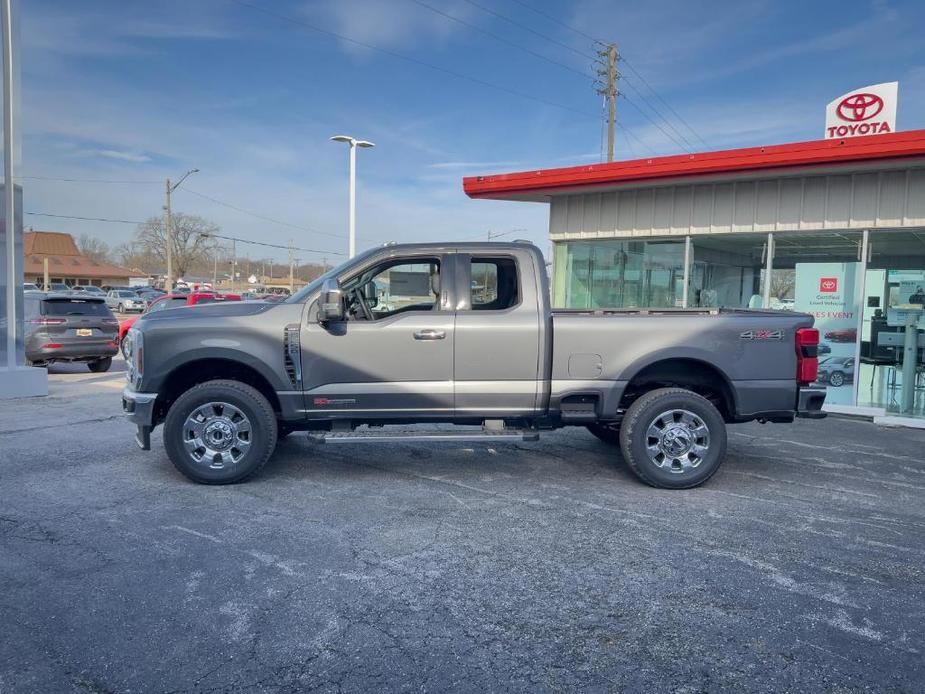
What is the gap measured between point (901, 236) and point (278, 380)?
859 centimetres

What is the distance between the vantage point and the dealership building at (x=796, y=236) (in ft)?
31.2

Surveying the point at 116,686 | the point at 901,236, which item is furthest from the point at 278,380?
the point at 901,236

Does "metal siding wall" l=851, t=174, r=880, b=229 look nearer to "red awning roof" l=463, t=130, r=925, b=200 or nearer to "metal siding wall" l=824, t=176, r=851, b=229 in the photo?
"metal siding wall" l=824, t=176, r=851, b=229

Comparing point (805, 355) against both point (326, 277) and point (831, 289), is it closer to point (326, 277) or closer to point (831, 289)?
point (326, 277)

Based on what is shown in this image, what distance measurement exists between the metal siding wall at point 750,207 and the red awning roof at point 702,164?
2.04ft

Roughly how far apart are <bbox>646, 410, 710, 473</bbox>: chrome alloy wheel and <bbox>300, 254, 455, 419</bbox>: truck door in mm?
1777

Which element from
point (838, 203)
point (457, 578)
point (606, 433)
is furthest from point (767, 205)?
point (457, 578)

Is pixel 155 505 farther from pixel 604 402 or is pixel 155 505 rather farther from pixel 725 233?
pixel 725 233

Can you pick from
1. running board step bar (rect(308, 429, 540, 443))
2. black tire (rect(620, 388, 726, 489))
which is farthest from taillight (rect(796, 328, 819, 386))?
running board step bar (rect(308, 429, 540, 443))

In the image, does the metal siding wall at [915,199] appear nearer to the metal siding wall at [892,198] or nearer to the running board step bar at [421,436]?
the metal siding wall at [892,198]

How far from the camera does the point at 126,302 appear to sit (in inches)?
1908

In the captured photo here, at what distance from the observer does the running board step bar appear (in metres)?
5.97

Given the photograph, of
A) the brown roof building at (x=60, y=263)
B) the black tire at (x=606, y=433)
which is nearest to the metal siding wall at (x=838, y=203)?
the black tire at (x=606, y=433)

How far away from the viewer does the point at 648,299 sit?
38.8ft
